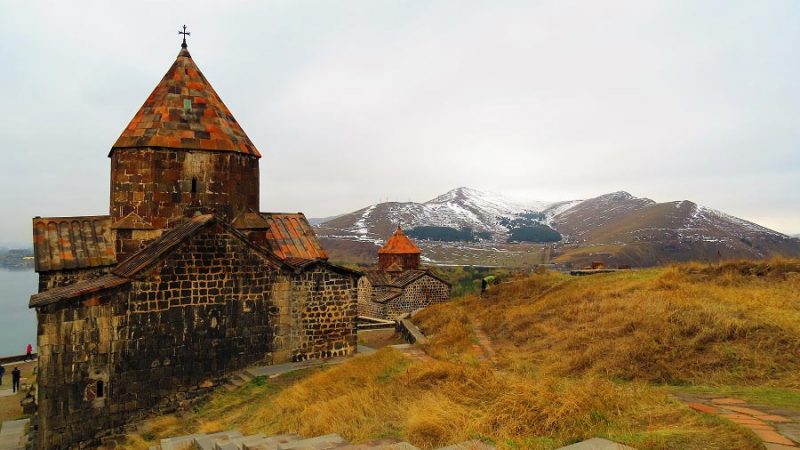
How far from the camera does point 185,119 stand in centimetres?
1205

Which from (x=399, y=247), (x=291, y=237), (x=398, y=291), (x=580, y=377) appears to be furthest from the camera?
(x=399, y=247)

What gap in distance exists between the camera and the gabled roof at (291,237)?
13.2 meters

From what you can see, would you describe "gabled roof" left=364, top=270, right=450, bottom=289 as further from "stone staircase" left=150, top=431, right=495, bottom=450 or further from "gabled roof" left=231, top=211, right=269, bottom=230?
"stone staircase" left=150, top=431, right=495, bottom=450

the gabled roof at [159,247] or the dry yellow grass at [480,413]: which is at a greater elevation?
the gabled roof at [159,247]

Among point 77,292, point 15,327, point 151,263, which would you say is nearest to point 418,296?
point 151,263

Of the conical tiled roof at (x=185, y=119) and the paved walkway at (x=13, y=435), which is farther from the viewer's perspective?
the conical tiled roof at (x=185, y=119)

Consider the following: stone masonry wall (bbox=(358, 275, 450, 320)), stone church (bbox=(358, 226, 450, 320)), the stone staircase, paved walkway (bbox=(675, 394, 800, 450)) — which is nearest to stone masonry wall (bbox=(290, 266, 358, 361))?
the stone staircase

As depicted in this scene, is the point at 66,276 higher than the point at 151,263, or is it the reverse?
the point at 151,263

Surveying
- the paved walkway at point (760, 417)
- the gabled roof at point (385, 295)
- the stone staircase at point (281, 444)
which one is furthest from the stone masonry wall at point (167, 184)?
the gabled roof at point (385, 295)

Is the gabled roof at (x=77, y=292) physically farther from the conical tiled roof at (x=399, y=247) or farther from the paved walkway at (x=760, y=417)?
the conical tiled roof at (x=399, y=247)

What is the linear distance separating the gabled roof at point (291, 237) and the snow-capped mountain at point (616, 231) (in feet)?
103

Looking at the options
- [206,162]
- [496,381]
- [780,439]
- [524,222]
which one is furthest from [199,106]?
[524,222]

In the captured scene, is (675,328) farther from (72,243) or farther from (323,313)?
(72,243)

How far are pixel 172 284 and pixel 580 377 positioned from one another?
7.35m
